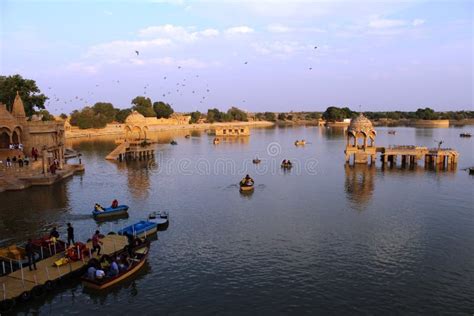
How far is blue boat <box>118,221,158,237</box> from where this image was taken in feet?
99.4

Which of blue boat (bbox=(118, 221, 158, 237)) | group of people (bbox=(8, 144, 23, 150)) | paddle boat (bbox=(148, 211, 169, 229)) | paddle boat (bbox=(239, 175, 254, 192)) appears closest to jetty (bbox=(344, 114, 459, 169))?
paddle boat (bbox=(239, 175, 254, 192))

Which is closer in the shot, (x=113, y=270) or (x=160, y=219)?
(x=113, y=270)

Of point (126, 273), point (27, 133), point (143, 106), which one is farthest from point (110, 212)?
point (143, 106)

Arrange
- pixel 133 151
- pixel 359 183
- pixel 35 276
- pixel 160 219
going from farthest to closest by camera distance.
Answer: pixel 133 151 < pixel 359 183 < pixel 160 219 < pixel 35 276

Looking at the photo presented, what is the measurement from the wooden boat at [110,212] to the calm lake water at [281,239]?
701 mm

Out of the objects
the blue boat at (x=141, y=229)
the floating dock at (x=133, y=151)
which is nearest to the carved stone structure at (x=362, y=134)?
the floating dock at (x=133, y=151)

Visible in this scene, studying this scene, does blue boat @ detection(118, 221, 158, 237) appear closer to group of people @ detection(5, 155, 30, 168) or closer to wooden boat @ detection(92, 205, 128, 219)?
wooden boat @ detection(92, 205, 128, 219)

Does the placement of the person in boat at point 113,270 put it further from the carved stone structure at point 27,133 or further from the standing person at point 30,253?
the carved stone structure at point 27,133

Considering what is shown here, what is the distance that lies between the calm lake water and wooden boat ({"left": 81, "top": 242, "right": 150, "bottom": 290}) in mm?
539

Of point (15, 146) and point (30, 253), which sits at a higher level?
point (15, 146)

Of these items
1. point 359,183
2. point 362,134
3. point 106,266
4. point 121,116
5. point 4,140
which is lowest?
point 106,266

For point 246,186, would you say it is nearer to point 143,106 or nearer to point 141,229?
point 141,229

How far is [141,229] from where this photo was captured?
30750 mm

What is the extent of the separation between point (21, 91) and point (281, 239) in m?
64.7
